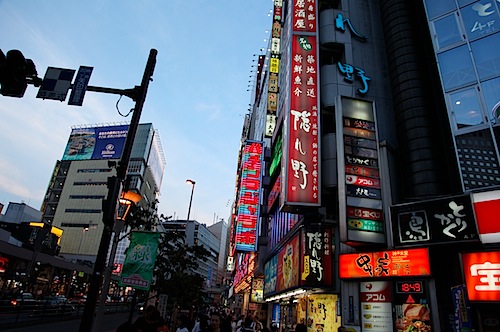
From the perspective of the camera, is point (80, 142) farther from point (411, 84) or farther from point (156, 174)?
point (411, 84)

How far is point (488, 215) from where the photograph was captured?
1186 cm

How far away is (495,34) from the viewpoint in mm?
14984

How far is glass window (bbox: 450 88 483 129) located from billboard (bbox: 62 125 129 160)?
3962 inches

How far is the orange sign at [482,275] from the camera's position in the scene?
10.8 meters

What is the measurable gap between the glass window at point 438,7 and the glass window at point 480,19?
776 millimetres

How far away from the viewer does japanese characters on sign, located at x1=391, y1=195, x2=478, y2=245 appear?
1236 centimetres

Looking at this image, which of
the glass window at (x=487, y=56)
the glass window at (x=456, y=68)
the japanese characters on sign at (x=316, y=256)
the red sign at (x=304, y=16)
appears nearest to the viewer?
the glass window at (x=487, y=56)

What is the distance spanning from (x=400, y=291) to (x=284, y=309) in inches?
469

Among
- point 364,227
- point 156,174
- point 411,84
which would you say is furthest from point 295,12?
point 156,174

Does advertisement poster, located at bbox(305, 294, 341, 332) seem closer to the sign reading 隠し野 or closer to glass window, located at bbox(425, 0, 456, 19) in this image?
the sign reading 隠し野

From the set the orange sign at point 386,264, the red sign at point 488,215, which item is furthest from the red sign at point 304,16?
the orange sign at point 386,264

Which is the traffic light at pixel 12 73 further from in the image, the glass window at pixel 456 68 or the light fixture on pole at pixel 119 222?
the glass window at pixel 456 68

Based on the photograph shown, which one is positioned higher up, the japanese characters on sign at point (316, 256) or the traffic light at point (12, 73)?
the traffic light at point (12, 73)

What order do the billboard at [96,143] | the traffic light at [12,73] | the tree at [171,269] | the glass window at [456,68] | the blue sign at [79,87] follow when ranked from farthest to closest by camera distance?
1. the billboard at [96,143]
2. the tree at [171,269]
3. the glass window at [456,68]
4. the blue sign at [79,87]
5. the traffic light at [12,73]
